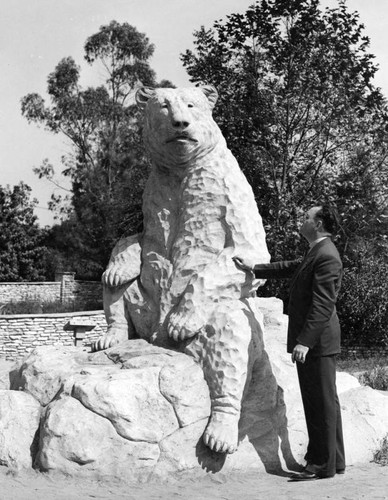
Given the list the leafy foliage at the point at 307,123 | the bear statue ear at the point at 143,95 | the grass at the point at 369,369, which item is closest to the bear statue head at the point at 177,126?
the bear statue ear at the point at 143,95

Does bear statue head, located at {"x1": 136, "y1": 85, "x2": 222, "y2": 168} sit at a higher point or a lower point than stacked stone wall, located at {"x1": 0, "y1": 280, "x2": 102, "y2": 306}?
higher

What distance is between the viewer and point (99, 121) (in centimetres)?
2864

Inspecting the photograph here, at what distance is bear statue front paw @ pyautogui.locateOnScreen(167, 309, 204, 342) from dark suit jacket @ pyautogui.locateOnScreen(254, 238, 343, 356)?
60cm

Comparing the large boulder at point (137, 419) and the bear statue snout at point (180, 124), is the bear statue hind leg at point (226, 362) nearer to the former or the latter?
the large boulder at point (137, 419)

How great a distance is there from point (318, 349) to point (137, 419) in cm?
115

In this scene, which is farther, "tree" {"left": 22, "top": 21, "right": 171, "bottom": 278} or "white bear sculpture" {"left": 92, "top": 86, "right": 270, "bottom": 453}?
"tree" {"left": 22, "top": 21, "right": 171, "bottom": 278}

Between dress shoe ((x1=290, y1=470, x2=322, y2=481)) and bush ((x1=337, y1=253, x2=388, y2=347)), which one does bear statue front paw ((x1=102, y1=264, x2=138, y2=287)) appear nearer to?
dress shoe ((x1=290, y1=470, x2=322, y2=481))

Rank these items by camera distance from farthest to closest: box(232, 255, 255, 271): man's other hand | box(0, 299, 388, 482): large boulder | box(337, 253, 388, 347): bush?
box(337, 253, 388, 347): bush → box(232, 255, 255, 271): man's other hand → box(0, 299, 388, 482): large boulder

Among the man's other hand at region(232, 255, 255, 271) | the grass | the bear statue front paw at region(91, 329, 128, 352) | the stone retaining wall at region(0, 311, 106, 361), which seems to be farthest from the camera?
the stone retaining wall at region(0, 311, 106, 361)

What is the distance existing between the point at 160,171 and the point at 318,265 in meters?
1.47

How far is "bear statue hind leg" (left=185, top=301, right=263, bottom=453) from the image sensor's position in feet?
14.4

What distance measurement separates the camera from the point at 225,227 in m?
5.03

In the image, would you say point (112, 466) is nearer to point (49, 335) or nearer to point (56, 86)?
point (49, 335)

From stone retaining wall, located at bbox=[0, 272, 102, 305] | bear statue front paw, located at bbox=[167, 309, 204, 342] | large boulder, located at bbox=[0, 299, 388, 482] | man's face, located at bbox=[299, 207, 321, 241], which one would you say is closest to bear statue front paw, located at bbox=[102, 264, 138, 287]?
large boulder, located at bbox=[0, 299, 388, 482]
